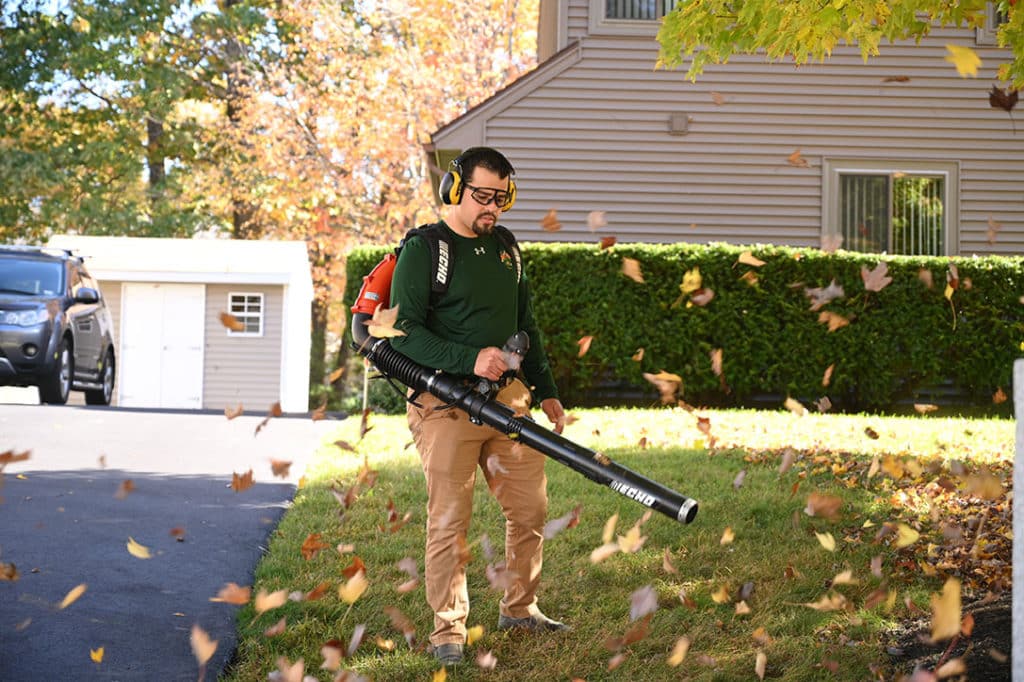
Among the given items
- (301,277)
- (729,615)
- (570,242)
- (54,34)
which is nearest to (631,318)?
(570,242)

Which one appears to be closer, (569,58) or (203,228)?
(569,58)

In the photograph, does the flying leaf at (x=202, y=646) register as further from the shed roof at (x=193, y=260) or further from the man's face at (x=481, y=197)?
the shed roof at (x=193, y=260)

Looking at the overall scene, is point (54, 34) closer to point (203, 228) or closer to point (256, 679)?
point (203, 228)

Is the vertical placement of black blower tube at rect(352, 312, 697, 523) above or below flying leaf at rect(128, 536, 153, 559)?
above

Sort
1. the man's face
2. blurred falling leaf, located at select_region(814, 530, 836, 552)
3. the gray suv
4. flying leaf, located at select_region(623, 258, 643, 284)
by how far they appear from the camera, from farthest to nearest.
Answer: the gray suv, flying leaf, located at select_region(623, 258, 643, 284), blurred falling leaf, located at select_region(814, 530, 836, 552), the man's face

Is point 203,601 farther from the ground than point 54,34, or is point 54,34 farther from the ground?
point 54,34

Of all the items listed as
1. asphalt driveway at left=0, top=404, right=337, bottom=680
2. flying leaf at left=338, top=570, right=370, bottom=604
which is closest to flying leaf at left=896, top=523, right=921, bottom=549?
flying leaf at left=338, top=570, right=370, bottom=604

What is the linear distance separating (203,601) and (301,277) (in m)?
21.0

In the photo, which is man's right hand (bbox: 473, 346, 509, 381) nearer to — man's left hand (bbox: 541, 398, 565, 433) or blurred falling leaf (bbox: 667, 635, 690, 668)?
man's left hand (bbox: 541, 398, 565, 433)

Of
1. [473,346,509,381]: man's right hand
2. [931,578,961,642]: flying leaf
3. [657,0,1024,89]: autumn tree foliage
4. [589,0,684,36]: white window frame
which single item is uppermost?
[589,0,684,36]: white window frame

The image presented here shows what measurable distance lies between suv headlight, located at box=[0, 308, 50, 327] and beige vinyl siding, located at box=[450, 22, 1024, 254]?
570cm

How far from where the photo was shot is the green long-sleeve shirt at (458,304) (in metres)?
4.54

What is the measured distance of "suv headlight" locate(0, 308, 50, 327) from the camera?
581 inches

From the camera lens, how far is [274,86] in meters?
29.5
